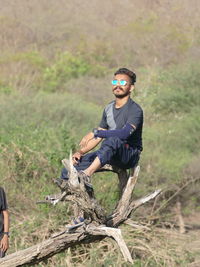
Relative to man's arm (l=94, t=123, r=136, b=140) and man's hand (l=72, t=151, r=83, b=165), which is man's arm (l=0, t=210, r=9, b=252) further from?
man's arm (l=94, t=123, r=136, b=140)

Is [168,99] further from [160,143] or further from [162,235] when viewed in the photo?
[162,235]

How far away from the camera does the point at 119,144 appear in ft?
18.2

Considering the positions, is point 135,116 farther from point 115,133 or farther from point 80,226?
point 80,226

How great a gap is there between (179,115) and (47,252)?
1787 centimetres

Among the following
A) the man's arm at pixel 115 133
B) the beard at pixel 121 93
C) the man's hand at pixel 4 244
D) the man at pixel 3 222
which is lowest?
the man's hand at pixel 4 244

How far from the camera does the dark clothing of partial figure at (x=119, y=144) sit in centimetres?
545

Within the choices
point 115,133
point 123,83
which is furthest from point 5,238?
point 123,83

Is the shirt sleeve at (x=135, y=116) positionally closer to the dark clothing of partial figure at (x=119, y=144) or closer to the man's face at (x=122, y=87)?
the dark clothing of partial figure at (x=119, y=144)

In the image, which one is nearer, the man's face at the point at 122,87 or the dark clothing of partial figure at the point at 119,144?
the dark clothing of partial figure at the point at 119,144

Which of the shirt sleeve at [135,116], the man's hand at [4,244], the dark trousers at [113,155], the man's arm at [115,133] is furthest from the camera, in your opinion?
the man's hand at [4,244]

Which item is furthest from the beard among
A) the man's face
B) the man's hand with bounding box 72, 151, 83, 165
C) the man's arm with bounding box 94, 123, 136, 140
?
the man's hand with bounding box 72, 151, 83, 165

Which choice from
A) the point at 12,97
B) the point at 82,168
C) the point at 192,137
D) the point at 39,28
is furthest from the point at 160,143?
the point at 39,28

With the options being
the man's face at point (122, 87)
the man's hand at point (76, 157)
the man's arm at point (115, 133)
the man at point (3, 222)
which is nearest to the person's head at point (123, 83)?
the man's face at point (122, 87)

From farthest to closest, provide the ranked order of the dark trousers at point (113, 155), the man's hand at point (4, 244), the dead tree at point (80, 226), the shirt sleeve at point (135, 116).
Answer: the man's hand at point (4, 244) → the shirt sleeve at point (135, 116) → the dark trousers at point (113, 155) → the dead tree at point (80, 226)
